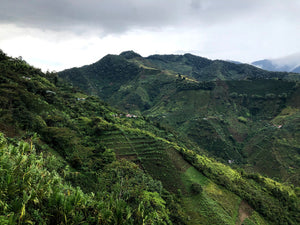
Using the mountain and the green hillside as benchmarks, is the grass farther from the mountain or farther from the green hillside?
the green hillside

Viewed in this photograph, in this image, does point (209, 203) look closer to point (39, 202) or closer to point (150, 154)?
point (150, 154)

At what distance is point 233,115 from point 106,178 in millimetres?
84771

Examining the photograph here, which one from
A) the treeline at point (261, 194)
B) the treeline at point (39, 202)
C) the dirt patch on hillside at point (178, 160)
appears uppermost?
the treeline at point (39, 202)

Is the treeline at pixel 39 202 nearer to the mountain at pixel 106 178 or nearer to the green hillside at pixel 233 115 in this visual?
the mountain at pixel 106 178

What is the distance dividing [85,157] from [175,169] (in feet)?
51.3

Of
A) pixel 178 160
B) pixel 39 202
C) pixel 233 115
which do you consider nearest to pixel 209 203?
pixel 178 160

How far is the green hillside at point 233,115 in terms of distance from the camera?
61.1 meters

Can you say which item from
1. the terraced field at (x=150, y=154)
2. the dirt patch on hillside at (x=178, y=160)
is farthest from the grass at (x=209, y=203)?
the terraced field at (x=150, y=154)

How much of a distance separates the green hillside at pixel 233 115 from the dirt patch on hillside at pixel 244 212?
26264mm

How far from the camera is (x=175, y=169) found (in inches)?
1244

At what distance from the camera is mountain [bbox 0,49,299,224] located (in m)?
9.48

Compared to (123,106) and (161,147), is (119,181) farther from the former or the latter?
(123,106)

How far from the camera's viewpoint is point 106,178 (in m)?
23.7

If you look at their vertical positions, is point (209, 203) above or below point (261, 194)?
above
